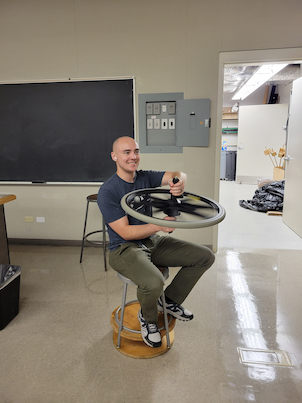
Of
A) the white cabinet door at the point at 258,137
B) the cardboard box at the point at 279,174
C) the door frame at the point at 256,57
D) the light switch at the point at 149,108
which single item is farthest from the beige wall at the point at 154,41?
the white cabinet door at the point at 258,137

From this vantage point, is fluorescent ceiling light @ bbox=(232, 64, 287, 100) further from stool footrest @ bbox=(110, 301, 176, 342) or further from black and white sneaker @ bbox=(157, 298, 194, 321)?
stool footrest @ bbox=(110, 301, 176, 342)

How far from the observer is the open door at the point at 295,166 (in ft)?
12.5

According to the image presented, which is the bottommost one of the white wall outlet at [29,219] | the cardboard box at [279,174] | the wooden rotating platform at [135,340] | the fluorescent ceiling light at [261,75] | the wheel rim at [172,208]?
the wooden rotating platform at [135,340]

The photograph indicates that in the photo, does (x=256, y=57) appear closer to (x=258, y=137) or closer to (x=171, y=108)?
(x=171, y=108)

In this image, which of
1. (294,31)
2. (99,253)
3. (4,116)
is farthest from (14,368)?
(294,31)

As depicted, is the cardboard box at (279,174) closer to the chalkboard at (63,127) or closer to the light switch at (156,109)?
the light switch at (156,109)

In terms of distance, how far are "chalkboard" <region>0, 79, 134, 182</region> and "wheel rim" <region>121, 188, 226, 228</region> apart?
1.78 metres

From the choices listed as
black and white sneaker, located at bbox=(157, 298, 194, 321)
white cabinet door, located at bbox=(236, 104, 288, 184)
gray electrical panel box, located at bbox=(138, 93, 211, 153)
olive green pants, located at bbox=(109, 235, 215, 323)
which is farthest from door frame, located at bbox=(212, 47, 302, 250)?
white cabinet door, located at bbox=(236, 104, 288, 184)

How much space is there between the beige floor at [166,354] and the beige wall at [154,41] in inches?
37.8

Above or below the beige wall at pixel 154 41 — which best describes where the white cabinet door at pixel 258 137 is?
below

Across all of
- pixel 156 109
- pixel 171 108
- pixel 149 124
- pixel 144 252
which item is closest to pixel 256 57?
pixel 171 108

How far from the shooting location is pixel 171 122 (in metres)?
3.18

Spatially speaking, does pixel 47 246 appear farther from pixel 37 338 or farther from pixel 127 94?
pixel 127 94

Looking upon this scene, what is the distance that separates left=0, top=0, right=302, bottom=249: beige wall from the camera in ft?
9.42
